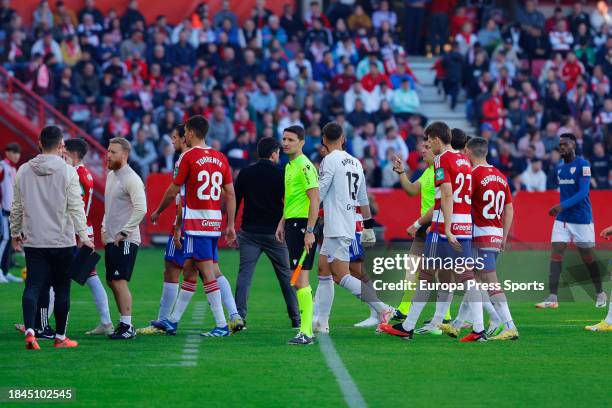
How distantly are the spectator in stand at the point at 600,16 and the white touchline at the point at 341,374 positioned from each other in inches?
925

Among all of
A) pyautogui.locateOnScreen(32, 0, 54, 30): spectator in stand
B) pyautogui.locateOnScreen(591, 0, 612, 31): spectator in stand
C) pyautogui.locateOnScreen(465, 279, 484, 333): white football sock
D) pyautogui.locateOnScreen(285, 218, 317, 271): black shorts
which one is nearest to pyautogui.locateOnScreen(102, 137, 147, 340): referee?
pyautogui.locateOnScreen(285, 218, 317, 271): black shorts

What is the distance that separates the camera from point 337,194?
11.5m

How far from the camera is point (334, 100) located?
2803 centimetres

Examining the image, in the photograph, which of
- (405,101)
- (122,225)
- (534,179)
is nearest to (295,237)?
(122,225)

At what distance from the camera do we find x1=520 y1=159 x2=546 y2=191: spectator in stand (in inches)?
1053

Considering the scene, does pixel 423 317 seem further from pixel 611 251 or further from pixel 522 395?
pixel 611 251

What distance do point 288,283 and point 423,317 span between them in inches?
73.1

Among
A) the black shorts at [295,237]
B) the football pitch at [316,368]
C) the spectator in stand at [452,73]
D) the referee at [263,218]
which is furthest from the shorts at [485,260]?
the spectator in stand at [452,73]

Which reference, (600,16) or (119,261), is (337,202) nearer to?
(119,261)

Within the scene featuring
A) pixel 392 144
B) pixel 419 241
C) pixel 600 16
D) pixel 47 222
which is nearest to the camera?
pixel 47 222

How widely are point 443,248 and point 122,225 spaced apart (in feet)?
9.74

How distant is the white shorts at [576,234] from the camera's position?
1570 cm

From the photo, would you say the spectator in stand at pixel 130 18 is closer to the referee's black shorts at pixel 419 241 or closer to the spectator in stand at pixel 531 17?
the spectator in stand at pixel 531 17

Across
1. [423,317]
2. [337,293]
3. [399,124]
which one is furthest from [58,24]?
[423,317]
